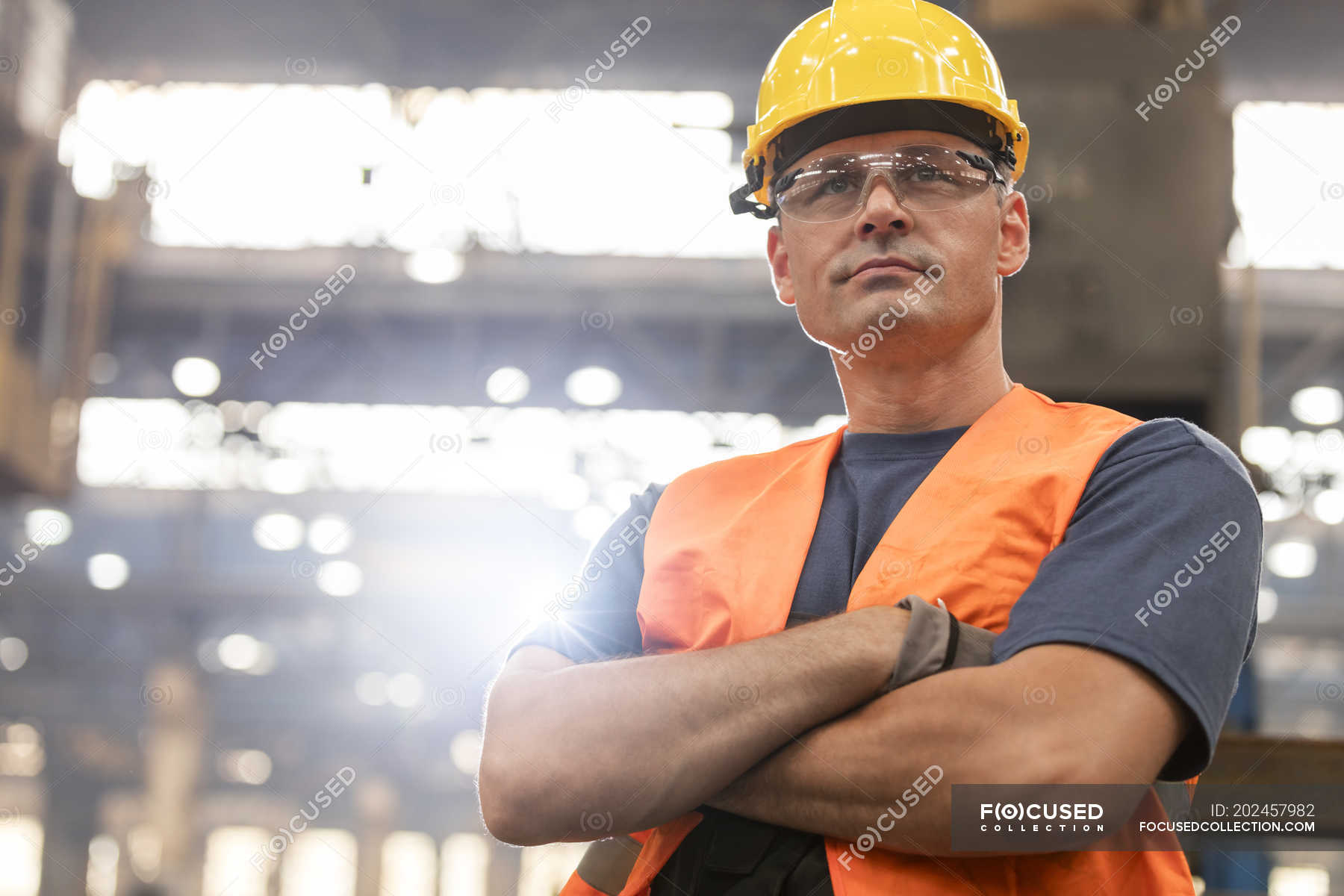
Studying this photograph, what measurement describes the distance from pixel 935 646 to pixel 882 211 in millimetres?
826

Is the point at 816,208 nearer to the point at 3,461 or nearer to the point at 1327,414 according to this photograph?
the point at 3,461

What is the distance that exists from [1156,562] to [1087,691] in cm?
21

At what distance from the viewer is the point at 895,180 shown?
2.01 metres

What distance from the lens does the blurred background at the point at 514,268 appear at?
416 cm

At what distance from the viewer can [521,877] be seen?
24.5 metres

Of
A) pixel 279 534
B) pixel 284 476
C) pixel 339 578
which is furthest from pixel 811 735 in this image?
pixel 339 578

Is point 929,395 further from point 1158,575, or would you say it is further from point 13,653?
point 13,653

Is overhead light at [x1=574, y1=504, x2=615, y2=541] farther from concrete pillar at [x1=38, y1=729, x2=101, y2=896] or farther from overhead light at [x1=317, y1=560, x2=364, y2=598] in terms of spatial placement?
concrete pillar at [x1=38, y1=729, x2=101, y2=896]

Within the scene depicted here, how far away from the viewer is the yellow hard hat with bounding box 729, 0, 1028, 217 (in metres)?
2.04

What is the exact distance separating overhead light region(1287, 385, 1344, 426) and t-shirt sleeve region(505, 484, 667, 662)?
1406 cm

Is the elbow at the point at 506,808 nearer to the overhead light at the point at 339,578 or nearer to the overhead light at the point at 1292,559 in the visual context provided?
A: the overhead light at the point at 339,578

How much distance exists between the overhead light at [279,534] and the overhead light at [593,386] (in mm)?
6212

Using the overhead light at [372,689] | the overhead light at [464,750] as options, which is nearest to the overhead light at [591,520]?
the overhead light at [372,689]

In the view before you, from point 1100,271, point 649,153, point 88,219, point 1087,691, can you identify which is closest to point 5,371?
point 88,219
